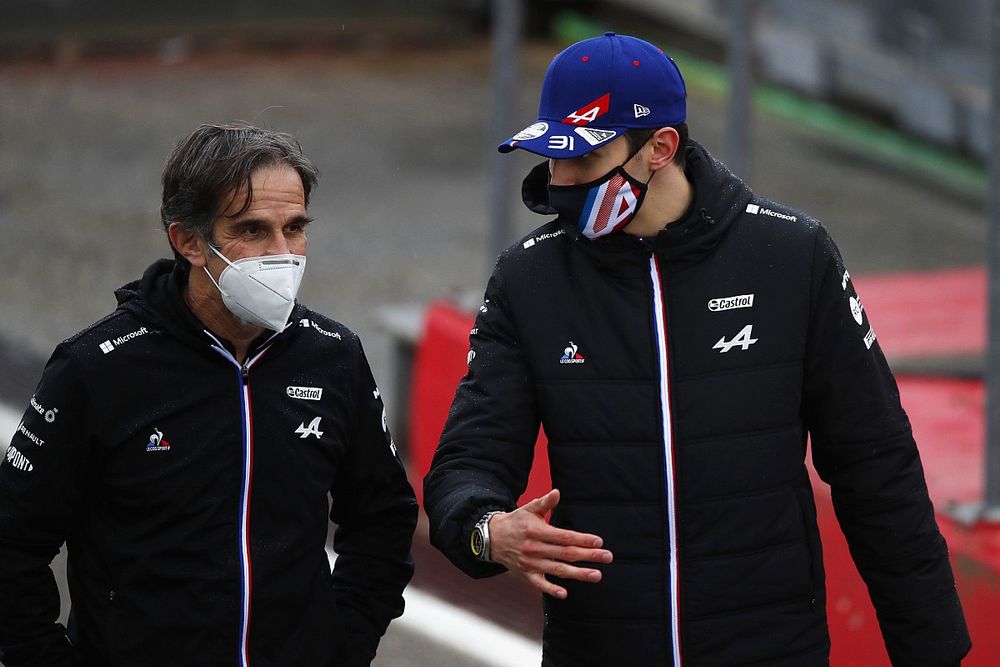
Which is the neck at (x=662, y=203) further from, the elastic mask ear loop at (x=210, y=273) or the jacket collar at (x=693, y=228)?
the elastic mask ear loop at (x=210, y=273)

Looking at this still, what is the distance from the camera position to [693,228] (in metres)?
3.24

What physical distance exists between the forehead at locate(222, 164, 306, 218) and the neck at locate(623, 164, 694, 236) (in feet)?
2.14

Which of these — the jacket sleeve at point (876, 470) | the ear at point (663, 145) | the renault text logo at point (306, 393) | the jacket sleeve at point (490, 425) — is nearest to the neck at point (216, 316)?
the renault text logo at point (306, 393)

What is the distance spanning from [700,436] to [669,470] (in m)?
0.09

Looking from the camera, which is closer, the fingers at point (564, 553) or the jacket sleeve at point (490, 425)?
the fingers at point (564, 553)

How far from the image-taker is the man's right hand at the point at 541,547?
9.57ft

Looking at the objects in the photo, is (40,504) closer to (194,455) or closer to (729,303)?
(194,455)

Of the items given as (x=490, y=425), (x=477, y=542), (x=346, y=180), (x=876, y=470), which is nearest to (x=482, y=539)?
(x=477, y=542)

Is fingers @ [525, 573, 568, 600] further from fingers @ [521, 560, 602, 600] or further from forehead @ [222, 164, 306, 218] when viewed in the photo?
forehead @ [222, 164, 306, 218]

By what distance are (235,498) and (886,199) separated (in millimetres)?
10895

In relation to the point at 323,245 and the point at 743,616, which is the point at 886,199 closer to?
the point at 323,245

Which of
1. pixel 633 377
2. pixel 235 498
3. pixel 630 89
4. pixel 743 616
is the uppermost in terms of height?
pixel 630 89

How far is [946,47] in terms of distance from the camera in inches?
545

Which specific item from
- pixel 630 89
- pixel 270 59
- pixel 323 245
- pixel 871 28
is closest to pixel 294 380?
pixel 630 89
